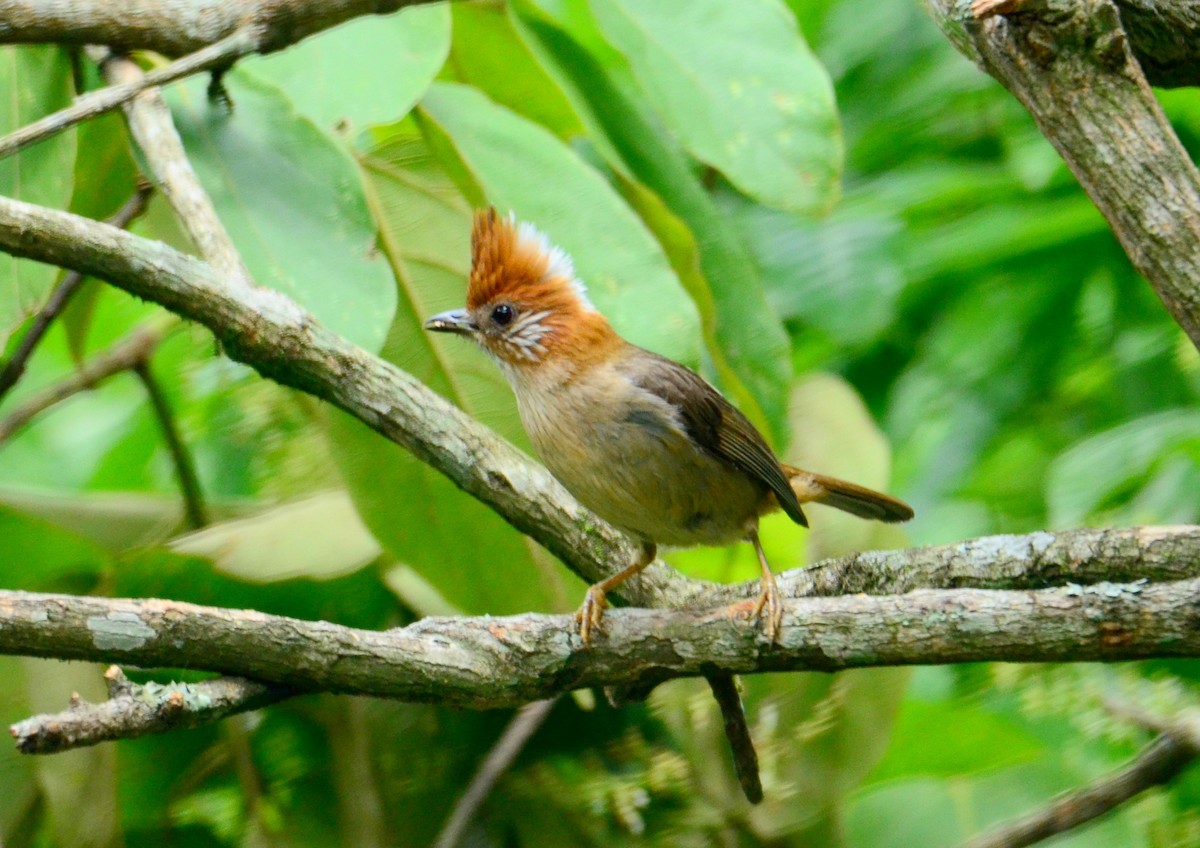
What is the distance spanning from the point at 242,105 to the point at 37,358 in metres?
3.39

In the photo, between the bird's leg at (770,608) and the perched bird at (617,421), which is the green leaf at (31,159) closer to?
the perched bird at (617,421)

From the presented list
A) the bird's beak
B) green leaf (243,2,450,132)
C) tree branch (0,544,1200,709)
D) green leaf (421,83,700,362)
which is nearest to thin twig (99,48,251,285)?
green leaf (243,2,450,132)

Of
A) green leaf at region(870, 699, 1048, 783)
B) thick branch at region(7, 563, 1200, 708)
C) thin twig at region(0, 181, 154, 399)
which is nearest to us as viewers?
thick branch at region(7, 563, 1200, 708)

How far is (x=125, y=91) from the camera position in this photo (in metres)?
3.12

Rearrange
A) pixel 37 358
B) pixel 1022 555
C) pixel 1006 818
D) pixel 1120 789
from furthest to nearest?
pixel 37 358
pixel 1006 818
pixel 1120 789
pixel 1022 555

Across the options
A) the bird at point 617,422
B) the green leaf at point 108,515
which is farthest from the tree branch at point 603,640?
the green leaf at point 108,515

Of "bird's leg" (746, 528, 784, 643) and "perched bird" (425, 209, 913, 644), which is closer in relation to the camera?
"bird's leg" (746, 528, 784, 643)

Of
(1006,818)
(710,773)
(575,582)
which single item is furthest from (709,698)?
(1006,818)

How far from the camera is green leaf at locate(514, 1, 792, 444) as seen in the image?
3668 mm

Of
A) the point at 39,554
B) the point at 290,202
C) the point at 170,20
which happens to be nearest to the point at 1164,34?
the point at 290,202

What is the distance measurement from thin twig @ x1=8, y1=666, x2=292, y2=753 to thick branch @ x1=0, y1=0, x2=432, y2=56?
186 centimetres

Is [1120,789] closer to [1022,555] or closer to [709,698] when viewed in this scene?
[1022,555]

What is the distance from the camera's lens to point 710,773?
3641 mm

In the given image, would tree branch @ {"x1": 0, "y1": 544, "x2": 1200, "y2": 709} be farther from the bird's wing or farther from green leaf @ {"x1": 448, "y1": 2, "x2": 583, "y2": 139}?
green leaf @ {"x1": 448, "y1": 2, "x2": 583, "y2": 139}
